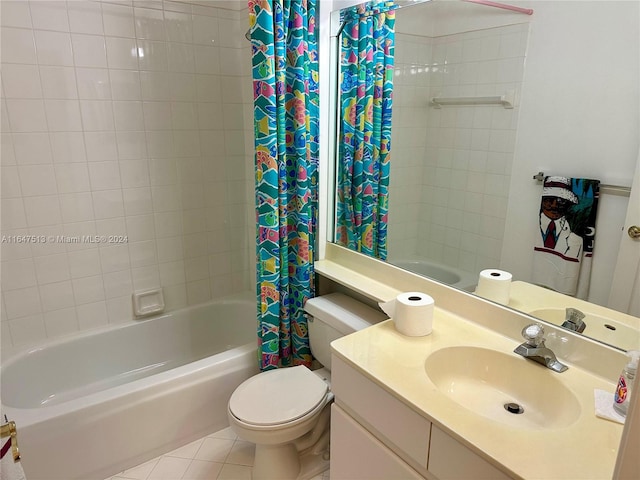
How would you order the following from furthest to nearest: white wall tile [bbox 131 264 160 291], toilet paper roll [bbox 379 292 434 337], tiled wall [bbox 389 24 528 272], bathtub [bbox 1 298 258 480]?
white wall tile [bbox 131 264 160 291]
bathtub [bbox 1 298 258 480]
tiled wall [bbox 389 24 528 272]
toilet paper roll [bbox 379 292 434 337]

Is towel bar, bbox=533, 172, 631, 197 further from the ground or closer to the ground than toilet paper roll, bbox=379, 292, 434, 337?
further from the ground

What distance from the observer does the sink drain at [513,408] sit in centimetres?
119

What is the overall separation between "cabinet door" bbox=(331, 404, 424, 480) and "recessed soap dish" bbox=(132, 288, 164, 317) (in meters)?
1.52

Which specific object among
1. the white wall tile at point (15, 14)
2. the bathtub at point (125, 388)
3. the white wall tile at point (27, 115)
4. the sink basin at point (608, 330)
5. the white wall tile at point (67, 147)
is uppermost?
the white wall tile at point (15, 14)

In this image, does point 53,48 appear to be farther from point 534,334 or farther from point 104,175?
point 534,334

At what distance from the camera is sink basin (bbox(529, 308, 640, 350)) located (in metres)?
1.16

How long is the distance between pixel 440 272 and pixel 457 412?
78cm

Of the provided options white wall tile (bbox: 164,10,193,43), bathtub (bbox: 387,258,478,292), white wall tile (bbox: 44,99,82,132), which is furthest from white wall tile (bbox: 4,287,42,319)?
bathtub (bbox: 387,258,478,292)

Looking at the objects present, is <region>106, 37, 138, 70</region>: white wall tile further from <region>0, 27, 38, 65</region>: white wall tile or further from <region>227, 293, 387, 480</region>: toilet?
<region>227, 293, 387, 480</region>: toilet

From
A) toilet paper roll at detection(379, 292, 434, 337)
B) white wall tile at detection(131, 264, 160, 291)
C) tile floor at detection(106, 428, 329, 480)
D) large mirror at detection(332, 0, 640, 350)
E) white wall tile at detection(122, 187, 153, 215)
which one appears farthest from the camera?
white wall tile at detection(131, 264, 160, 291)

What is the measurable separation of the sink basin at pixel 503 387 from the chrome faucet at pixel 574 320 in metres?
0.17

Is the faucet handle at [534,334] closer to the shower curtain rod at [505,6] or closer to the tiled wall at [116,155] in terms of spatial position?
→ the shower curtain rod at [505,6]

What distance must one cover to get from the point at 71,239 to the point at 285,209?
121 centimetres

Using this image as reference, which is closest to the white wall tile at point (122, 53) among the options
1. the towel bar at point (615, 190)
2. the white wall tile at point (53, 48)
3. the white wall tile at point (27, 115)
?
the white wall tile at point (53, 48)
